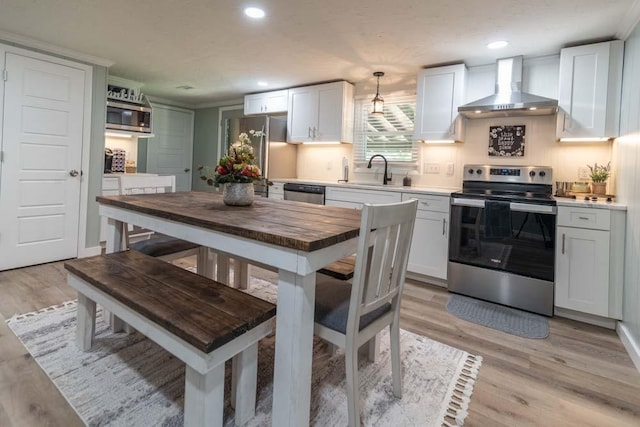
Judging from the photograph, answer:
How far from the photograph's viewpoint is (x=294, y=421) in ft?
4.16

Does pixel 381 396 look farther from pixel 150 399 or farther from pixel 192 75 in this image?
pixel 192 75

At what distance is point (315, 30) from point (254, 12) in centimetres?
53

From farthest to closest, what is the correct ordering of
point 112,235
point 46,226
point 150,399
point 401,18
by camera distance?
point 46,226, point 401,18, point 112,235, point 150,399

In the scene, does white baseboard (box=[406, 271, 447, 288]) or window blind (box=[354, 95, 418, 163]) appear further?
window blind (box=[354, 95, 418, 163])

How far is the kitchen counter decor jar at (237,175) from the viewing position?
1955mm

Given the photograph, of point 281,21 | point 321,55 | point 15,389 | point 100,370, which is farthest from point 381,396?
point 321,55

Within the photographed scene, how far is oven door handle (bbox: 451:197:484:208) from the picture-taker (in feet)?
9.73

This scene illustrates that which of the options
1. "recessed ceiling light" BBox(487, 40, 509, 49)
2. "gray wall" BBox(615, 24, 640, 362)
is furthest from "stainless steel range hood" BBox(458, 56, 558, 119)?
"gray wall" BBox(615, 24, 640, 362)

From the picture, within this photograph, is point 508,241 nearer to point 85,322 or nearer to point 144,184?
point 85,322

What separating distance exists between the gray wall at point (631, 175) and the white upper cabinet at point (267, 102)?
3.61m

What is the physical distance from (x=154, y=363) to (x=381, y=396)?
1.26m

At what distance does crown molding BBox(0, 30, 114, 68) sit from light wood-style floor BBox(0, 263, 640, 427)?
237 centimetres

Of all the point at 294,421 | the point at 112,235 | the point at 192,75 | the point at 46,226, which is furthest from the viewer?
the point at 192,75

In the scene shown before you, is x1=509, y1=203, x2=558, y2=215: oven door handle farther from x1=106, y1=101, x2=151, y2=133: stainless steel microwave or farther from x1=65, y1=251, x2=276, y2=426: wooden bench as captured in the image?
x1=106, y1=101, x2=151, y2=133: stainless steel microwave
